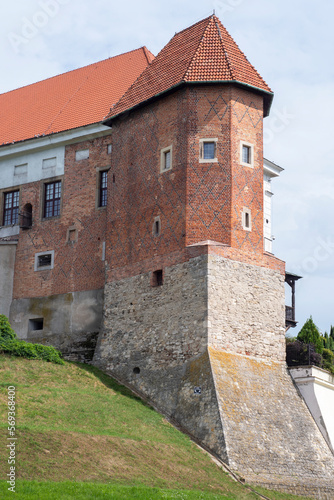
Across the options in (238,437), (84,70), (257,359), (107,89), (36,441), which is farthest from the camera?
(84,70)

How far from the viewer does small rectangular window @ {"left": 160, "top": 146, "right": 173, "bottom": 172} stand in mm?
32469

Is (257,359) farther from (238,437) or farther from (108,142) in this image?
(108,142)

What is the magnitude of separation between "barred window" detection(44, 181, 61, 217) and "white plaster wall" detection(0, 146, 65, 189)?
449 millimetres

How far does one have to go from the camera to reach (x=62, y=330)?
1384 inches

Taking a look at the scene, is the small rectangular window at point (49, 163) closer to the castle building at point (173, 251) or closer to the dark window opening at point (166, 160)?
the castle building at point (173, 251)

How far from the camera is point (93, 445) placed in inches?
939

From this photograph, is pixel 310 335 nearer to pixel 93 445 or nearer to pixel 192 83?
pixel 192 83

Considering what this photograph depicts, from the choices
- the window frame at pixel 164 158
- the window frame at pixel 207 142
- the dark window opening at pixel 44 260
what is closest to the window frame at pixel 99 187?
the dark window opening at pixel 44 260

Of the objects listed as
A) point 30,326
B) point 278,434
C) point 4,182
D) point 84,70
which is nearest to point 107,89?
point 84,70

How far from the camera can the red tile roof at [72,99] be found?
3859 cm

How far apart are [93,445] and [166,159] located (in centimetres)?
1273

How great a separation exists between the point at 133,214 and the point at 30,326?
695cm

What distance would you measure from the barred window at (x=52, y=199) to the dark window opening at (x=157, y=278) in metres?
7.62

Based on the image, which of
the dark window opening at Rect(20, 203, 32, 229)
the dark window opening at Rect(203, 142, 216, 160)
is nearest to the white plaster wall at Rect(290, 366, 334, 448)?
the dark window opening at Rect(203, 142, 216, 160)
